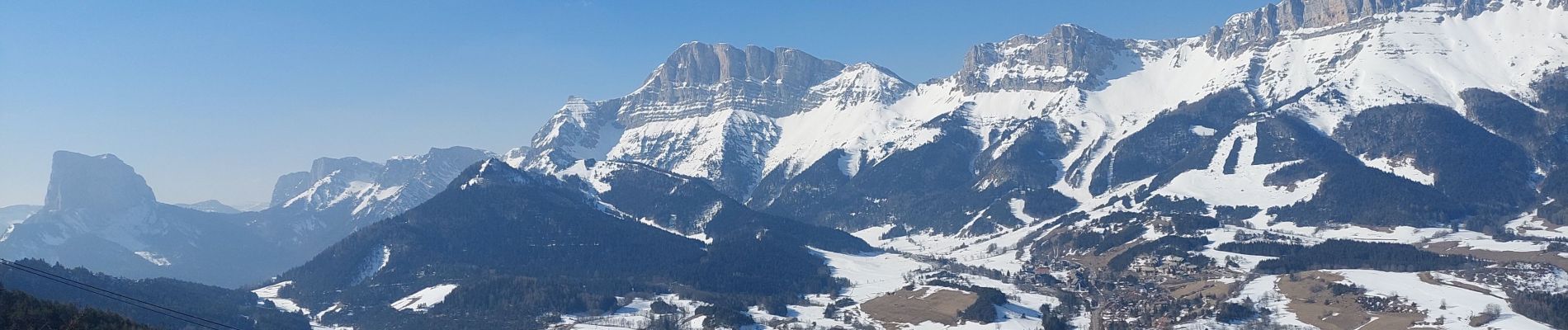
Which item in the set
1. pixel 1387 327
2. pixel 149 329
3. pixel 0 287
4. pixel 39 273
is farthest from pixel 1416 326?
pixel 39 273

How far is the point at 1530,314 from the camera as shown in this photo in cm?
19550

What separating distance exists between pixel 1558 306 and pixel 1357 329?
102 feet

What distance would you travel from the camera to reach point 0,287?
12662cm

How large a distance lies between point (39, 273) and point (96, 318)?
87.5 m

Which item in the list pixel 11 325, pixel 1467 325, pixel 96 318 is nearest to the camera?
pixel 11 325

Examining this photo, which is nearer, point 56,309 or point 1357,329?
point 56,309

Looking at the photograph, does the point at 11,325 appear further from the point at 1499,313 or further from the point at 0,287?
the point at 1499,313

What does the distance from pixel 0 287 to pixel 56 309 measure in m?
5.97

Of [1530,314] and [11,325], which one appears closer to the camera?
[11,325]

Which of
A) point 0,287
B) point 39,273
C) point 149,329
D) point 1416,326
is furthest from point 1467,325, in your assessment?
point 39,273

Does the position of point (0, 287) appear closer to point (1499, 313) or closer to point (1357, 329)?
point (1357, 329)

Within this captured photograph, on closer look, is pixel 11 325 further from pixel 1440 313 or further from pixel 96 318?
pixel 1440 313

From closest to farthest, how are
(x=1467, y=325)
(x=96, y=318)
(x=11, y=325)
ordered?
(x=11, y=325) < (x=96, y=318) < (x=1467, y=325)

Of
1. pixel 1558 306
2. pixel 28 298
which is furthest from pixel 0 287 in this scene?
pixel 1558 306
